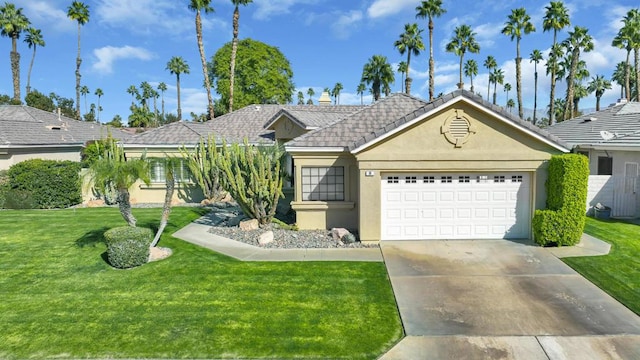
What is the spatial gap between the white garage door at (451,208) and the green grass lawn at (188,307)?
117 inches

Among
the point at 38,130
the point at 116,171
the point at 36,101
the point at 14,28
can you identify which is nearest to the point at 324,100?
the point at 38,130

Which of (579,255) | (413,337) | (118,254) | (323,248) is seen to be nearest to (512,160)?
(579,255)

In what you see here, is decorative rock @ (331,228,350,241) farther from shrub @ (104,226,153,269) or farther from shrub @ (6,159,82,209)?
shrub @ (6,159,82,209)

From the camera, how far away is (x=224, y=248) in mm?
13539

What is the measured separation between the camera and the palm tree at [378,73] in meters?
54.2

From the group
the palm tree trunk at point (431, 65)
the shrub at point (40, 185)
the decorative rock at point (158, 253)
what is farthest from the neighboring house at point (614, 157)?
the shrub at point (40, 185)

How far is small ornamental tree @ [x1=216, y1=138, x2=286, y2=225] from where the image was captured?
48.7ft

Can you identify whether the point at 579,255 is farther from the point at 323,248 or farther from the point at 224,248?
the point at 224,248

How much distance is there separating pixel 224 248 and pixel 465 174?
336 inches

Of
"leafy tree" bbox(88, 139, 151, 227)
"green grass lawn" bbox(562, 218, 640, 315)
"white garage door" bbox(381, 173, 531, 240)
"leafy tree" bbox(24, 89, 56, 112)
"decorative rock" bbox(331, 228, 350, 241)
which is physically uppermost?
"leafy tree" bbox(24, 89, 56, 112)

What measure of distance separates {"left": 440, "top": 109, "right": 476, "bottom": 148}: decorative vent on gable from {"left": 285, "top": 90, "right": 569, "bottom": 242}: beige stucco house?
0.03 m

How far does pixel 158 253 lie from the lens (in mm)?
12641

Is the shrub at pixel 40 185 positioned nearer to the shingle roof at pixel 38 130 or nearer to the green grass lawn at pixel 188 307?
the shingle roof at pixel 38 130

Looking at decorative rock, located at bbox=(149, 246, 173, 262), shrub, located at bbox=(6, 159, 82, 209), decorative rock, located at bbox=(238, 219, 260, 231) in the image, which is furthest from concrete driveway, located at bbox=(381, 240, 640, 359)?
shrub, located at bbox=(6, 159, 82, 209)
